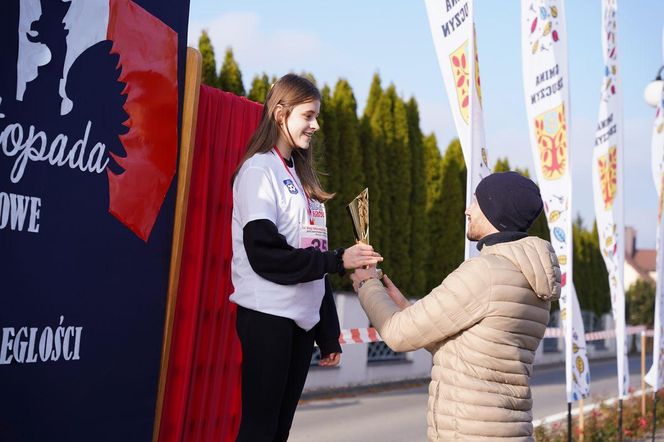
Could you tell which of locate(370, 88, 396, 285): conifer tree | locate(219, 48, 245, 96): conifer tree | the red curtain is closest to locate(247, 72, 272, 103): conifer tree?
locate(219, 48, 245, 96): conifer tree

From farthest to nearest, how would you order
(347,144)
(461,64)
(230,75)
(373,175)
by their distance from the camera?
(373,175) → (347,144) → (230,75) → (461,64)

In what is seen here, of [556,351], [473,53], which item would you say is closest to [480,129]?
[473,53]

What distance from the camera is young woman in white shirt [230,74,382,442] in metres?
2.90

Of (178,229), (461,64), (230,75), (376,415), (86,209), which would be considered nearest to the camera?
(86,209)

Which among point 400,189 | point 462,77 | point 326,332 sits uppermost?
point 400,189

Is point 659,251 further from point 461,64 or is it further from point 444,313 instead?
point 444,313

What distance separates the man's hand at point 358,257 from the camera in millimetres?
2965

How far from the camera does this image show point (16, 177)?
260cm

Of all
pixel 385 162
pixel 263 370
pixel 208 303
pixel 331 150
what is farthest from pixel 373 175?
pixel 263 370

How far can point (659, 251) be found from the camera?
9250 mm

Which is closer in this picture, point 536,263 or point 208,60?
point 536,263

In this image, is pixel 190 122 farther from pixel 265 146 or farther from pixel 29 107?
pixel 29 107

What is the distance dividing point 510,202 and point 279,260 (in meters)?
0.84

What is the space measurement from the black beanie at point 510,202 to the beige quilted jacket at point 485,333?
87 millimetres
